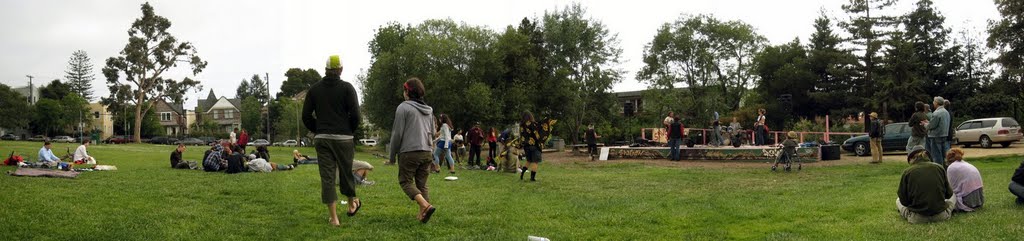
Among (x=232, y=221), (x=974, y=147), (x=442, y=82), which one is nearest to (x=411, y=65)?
(x=442, y=82)

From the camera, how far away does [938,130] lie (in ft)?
44.7

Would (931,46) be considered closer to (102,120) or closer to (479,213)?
(479,213)

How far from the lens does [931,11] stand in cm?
4703

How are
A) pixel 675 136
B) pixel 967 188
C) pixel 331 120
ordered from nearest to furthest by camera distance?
pixel 331 120, pixel 967 188, pixel 675 136

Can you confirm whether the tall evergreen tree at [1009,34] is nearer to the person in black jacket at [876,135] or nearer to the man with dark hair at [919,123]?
the person in black jacket at [876,135]

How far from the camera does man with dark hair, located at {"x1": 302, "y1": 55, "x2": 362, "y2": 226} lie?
22.6 ft

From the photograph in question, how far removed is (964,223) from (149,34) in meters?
63.1

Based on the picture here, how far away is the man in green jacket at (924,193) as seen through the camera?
7418mm

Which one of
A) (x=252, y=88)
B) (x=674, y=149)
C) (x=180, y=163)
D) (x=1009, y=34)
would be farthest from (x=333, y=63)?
(x=252, y=88)

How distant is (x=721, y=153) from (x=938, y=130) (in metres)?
9.81

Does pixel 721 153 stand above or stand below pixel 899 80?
below

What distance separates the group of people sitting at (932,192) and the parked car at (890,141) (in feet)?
59.0

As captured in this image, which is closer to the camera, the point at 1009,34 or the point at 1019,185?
the point at 1019,185

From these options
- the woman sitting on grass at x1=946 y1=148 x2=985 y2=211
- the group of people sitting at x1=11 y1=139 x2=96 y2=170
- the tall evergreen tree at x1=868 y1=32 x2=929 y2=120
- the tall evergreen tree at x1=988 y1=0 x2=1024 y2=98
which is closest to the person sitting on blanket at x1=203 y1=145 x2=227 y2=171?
the group of people sitting at x1=11 y1=139 x2=96 y2=170
